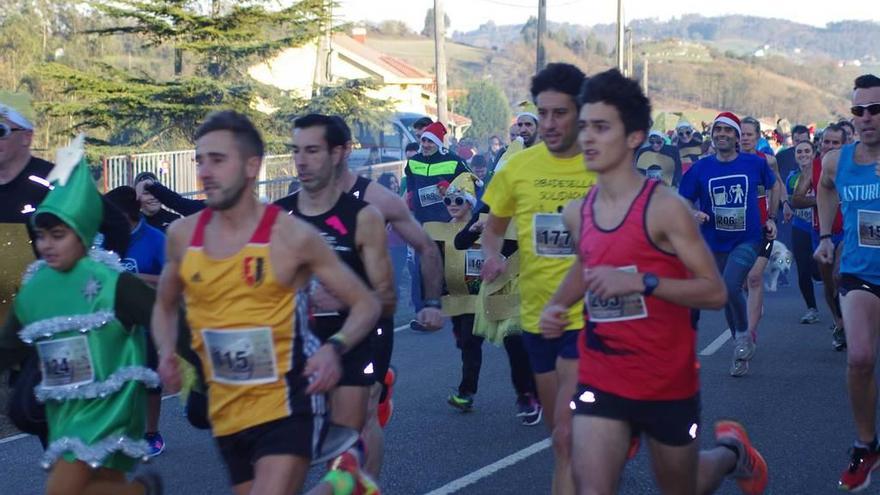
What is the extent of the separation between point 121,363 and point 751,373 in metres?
6.96

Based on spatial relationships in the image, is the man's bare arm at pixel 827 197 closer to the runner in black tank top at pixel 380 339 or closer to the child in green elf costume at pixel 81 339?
the runner in black tank top at pixel 380 339

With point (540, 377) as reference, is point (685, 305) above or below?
above

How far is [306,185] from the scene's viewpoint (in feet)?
21.1

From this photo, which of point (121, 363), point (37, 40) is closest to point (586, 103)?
point (121, 363)

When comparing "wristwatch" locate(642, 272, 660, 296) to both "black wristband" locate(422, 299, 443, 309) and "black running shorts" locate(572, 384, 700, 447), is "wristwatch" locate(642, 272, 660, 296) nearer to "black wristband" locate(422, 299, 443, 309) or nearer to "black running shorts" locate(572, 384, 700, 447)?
"black running shorts" locate(572, 384, 700, 447)

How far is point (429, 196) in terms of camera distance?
15484 mm

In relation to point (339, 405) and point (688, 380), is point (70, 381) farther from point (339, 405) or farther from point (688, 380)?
point (688, 380)

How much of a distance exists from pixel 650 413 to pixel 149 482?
2222 mm

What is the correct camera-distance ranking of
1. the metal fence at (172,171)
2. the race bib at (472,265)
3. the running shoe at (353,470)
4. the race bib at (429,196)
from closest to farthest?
the running shoe at (353,470)
the race bib at (472,265)
the race bib at (429,196)
the metal fence at (172,171)

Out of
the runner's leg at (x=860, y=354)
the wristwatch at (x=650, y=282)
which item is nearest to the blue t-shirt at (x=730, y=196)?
the runner's leg at (x=860, y=354)

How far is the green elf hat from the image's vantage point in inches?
220

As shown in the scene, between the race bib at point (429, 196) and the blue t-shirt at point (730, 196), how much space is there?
4.28 meters

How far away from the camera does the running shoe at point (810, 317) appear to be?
14.9 metres

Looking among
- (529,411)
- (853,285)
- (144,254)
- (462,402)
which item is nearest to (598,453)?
(853,285)
